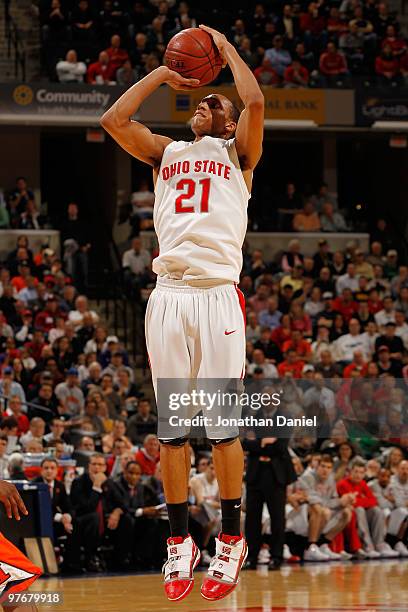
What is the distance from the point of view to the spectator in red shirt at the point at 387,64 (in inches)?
Answer: 850

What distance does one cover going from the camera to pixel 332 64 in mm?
21516

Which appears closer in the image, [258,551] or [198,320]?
[198,320]

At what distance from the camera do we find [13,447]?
43.7 feet

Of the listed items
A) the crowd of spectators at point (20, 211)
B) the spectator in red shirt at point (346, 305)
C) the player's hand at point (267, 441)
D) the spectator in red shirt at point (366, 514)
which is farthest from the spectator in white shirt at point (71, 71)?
the player's hand at point (267, 441)

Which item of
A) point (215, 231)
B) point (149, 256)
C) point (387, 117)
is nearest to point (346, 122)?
point (387, 117)

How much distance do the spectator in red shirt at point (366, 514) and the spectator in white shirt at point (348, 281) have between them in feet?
19.1

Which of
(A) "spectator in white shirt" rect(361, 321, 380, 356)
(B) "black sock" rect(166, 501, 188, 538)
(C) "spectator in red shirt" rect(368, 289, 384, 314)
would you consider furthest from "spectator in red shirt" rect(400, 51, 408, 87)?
(B) "black sock" rect(166, 501, 188, 538)

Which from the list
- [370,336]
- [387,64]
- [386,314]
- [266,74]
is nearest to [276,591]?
[370,336]

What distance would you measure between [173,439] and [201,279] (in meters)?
0.91

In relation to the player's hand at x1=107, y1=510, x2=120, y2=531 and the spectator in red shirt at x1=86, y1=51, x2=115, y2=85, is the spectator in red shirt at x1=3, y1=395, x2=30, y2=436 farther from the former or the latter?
the spectator in red shirt at x1=86, y1=51, x2=115, y2=85

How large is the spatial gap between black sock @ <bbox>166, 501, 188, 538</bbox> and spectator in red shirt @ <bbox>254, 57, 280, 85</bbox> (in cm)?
1490

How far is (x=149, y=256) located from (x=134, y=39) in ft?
13.3

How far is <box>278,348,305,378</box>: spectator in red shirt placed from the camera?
1627 centimetres

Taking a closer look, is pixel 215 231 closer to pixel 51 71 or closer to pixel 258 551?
pixel 258 551
